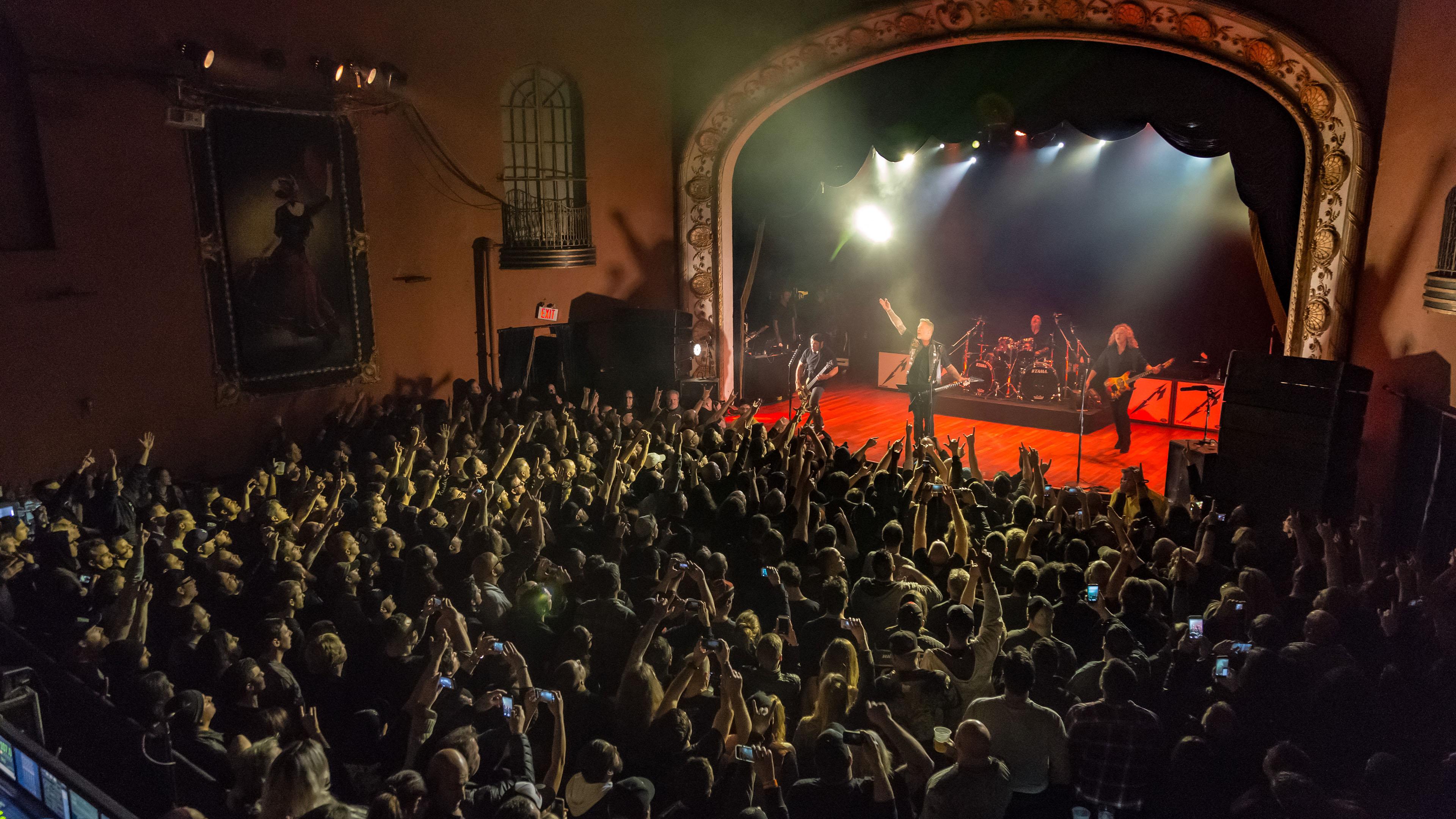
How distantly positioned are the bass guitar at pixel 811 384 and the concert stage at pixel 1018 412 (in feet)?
5.32

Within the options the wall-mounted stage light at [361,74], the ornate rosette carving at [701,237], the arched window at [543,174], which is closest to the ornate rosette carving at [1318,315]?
the ornate rosette carving at [701,237]

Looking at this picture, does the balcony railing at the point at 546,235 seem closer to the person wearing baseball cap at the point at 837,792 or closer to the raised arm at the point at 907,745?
the raised arm at the point at 907,745

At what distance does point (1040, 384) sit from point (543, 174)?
24.0 feet

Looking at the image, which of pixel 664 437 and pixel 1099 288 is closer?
pixel 664 437

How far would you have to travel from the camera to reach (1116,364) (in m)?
11.2

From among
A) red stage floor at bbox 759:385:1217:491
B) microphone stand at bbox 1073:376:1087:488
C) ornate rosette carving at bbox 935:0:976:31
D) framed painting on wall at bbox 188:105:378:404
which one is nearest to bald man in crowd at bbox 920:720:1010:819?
microphone stand at bbox 1073:376:1087:488

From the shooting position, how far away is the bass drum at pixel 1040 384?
12.9m

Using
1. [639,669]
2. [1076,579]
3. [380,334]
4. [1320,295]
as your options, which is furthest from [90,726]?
[1320,295]

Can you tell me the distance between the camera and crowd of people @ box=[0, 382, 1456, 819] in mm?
3047

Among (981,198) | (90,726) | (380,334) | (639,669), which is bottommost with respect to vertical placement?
(90,726)

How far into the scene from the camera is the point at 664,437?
7.92 meters

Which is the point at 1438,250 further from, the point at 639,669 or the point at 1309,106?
the point at 639,669

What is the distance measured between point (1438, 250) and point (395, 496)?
292 inches

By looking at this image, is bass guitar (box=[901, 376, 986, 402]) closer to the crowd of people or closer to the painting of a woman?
the crowd of people
